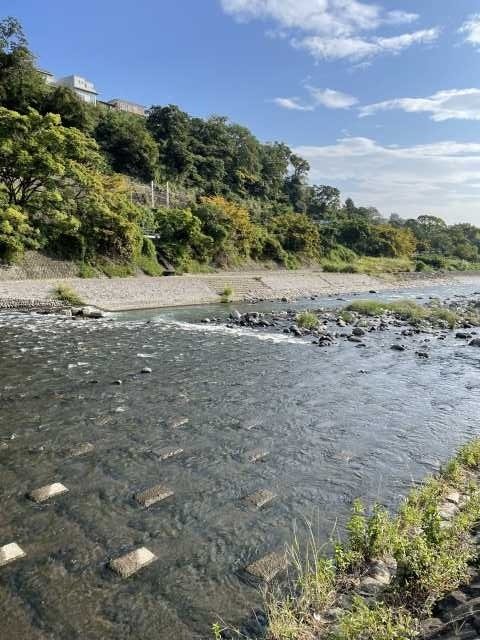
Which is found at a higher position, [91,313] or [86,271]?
[86,271]

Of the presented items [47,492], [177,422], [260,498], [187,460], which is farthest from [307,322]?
[47,492]

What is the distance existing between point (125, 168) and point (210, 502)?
55.6 metres

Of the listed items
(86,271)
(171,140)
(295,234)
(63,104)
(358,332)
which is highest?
(171,140)

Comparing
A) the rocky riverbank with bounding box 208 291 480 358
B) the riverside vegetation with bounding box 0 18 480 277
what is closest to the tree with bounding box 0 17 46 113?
the riverside vegetation with bounding box 0 18 480 277

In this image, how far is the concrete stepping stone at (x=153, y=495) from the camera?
219 inches

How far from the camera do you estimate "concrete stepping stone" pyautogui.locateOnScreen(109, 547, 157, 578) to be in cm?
427

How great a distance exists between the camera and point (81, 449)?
6980 mm

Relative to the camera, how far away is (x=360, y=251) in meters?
71.1

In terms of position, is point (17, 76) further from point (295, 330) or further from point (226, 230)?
point (295, 330)

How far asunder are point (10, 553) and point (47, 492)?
121 cm

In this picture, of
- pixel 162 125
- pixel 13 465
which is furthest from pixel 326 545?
pixel 162 125

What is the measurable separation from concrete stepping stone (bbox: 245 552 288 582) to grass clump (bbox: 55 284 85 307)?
20.9 metres

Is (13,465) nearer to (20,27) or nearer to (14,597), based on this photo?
(14,597)

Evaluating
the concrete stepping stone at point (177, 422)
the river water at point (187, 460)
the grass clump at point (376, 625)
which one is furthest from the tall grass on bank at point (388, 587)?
the concrete stepping stone at point (177, 422)
